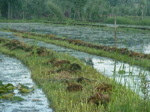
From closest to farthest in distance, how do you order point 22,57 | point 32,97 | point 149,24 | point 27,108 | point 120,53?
point 27,108, point 32,97, point 22,57, point 120,53, point 149,24

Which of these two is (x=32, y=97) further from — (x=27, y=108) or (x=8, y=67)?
(x=8, y=67)

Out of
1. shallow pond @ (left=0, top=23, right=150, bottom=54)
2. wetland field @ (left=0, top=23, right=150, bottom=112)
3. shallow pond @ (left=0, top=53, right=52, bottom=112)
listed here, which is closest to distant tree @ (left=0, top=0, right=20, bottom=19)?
shallow pond @ (left=0, top=23, right=150, bottom=54)

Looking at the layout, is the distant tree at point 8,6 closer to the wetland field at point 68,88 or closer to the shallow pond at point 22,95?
the wetland field at point 68,88

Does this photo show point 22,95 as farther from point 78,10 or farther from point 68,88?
point 78,10

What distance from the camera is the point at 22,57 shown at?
12523mm

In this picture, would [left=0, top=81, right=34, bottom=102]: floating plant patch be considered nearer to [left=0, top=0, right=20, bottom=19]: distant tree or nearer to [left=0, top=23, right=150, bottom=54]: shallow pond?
[left=0, top=23, right=150, bottom=54]: shallow pond

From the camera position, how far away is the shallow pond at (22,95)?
628cm

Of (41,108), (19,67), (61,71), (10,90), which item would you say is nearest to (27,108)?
(41,108)

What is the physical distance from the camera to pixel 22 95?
723cm

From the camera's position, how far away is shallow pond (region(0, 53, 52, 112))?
6.28 m

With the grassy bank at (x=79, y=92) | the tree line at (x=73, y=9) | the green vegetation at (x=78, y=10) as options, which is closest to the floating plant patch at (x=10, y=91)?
the grassy bank at (x=79, y=92)

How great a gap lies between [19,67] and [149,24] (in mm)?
38056

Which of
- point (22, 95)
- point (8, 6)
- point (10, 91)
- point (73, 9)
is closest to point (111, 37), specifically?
point (10, 91)

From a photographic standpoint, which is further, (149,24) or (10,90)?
(149,24)
